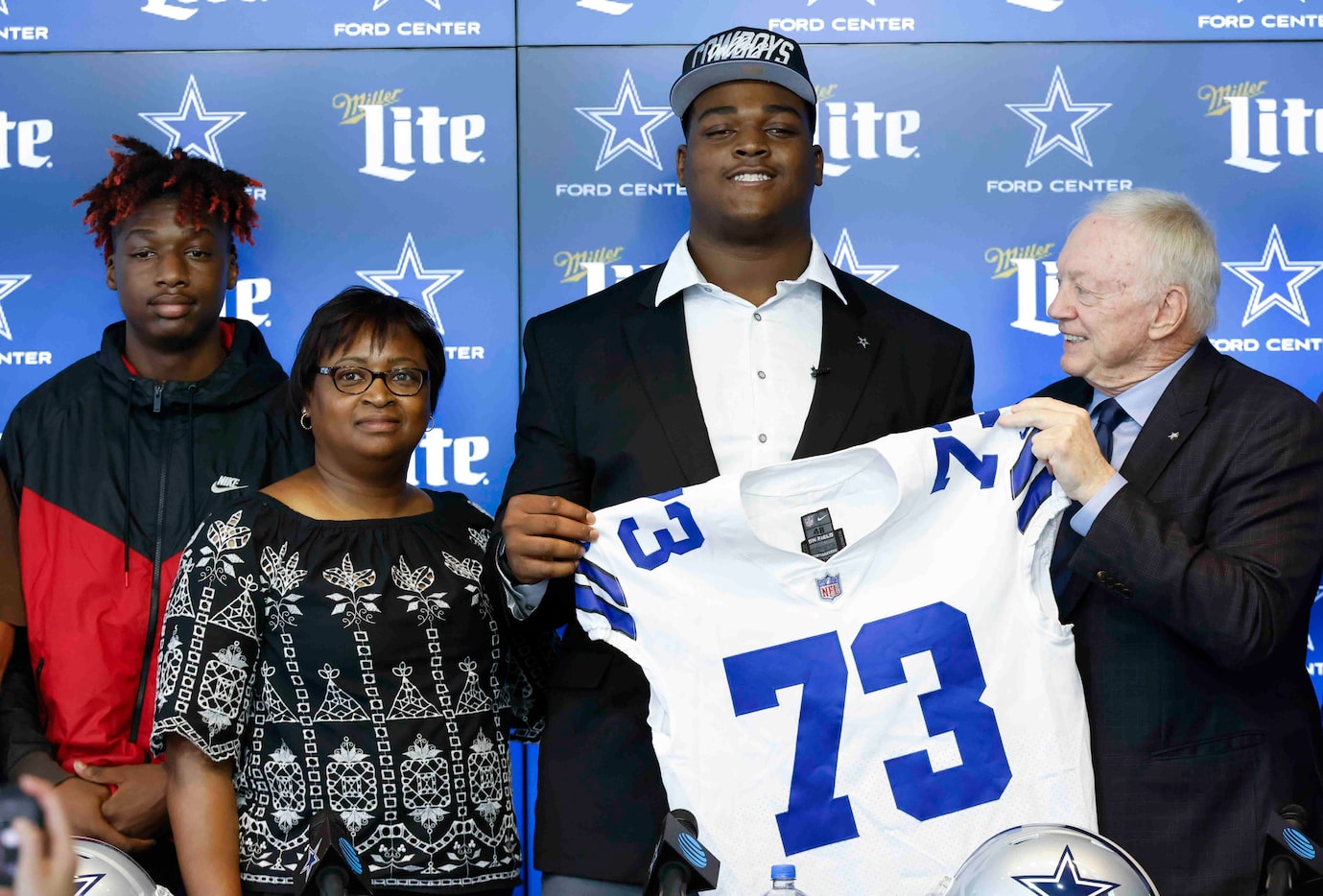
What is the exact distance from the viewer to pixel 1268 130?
353 cm

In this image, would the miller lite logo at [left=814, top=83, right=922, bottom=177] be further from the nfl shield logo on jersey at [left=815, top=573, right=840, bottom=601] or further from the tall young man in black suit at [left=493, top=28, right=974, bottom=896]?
the nfl shield logo on jersey at [left=815, top=573, right=840, bottom=601]

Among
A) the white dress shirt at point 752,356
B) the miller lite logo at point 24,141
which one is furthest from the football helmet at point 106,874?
the miller lite logo at point 24,141

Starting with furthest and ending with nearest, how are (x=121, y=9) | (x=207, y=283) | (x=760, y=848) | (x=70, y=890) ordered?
1. (x=121, y=9)
2. (x=207, y=283)
3. (x=760, y=848)
4. (x=70, y=890)

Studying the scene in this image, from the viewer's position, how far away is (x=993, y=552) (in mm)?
2109

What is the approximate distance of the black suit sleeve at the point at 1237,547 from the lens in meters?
2.01

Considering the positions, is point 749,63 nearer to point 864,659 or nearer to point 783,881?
point 864,659

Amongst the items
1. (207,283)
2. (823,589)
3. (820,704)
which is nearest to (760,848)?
(820,704)

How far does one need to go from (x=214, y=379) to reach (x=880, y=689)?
4.84ft

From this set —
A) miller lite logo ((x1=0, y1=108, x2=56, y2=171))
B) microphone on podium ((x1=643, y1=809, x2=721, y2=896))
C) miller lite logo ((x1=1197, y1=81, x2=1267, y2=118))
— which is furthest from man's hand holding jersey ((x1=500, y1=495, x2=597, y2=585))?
miller lite logo ((x1=1197, y1=81, x2=1267, y2=118))

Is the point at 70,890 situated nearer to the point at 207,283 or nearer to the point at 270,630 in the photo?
the point at 270,630

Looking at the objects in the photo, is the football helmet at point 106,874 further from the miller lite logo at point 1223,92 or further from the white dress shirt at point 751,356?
the miller lite logo at point 1223,92

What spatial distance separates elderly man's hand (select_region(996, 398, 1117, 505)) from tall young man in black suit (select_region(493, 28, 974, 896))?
1.05 ft

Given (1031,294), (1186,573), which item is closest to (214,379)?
(1186,573)

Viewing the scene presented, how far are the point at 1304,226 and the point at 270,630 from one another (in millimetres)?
2811
